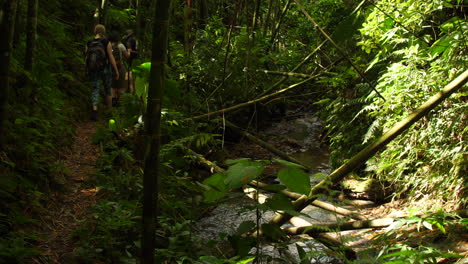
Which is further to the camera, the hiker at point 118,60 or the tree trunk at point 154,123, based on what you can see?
the hiker at point 118,60

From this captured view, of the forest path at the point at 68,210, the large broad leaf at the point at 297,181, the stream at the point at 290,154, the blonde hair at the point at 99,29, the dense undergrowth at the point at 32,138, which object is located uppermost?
the blonde hair at the point at 99,29

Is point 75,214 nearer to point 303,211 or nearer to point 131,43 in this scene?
point 303,211

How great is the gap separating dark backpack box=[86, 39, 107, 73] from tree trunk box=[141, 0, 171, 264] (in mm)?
5940

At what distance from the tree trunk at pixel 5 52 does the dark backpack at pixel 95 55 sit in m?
3.50

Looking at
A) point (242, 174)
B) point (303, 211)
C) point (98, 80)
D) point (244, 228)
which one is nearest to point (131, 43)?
point (98, 80)

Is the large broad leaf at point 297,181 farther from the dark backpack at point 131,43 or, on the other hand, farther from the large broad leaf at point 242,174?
the dark backpack at point 131,43

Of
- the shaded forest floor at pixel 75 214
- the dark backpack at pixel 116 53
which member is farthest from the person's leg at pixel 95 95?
the shaded forest floor at pixel 75 214

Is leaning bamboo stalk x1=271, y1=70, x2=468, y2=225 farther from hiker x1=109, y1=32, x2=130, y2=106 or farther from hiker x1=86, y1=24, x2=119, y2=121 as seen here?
hiker x1=109, y1=32, x2=130, y2=106

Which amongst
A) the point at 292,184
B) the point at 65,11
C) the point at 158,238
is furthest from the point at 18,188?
the point at 65,11

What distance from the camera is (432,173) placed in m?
4.80

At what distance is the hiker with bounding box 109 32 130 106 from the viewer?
870 cm

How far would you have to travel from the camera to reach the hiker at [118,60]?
870cm

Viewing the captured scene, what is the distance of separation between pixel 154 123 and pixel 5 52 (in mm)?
2699

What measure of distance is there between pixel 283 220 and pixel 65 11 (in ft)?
34.5
